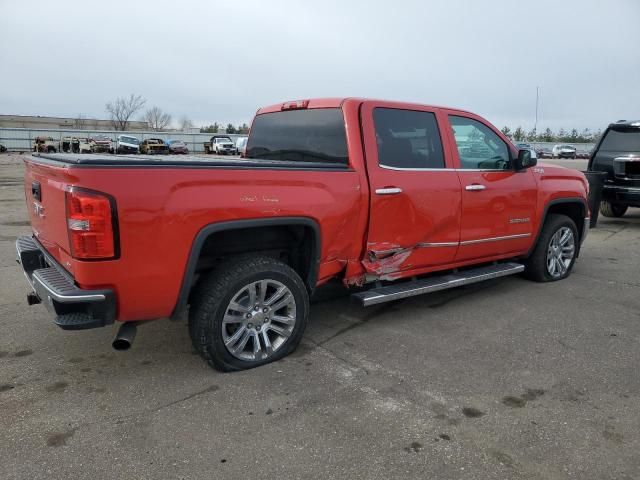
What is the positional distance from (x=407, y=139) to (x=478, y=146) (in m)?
1.02

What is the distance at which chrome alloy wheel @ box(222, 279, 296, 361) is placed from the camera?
11.5ft

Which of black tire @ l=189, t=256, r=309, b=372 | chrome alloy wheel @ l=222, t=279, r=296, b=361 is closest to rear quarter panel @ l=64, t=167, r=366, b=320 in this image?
→ black tire @ l=189, t=256, r=309, b=372

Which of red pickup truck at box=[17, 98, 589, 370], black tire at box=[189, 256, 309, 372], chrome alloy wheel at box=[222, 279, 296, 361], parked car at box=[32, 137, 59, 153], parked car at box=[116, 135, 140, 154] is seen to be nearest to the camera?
red pickup truck at box=[17, 98, 589, 370]

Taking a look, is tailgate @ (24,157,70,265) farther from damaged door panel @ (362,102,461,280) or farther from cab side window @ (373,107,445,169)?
cab side window @ (373,107,445,169)

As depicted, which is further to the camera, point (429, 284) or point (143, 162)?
point (429, 284)

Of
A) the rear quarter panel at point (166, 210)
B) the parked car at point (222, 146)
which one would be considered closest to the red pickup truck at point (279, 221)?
the rear quarter panel at point (166, 210)

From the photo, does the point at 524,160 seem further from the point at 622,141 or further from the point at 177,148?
the point at 177,148

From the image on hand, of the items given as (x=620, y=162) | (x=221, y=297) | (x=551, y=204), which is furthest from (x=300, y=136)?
(x=620, y=162)

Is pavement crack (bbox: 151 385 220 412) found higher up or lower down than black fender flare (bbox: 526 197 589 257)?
lower down

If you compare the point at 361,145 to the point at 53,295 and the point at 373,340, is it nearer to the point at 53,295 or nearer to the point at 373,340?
the point at 373,340

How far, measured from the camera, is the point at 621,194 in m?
9.98

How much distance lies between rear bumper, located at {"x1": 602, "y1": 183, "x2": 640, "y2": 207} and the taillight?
988 centimetres

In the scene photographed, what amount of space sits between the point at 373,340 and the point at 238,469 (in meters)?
1.85

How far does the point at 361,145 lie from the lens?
405 centimetres
